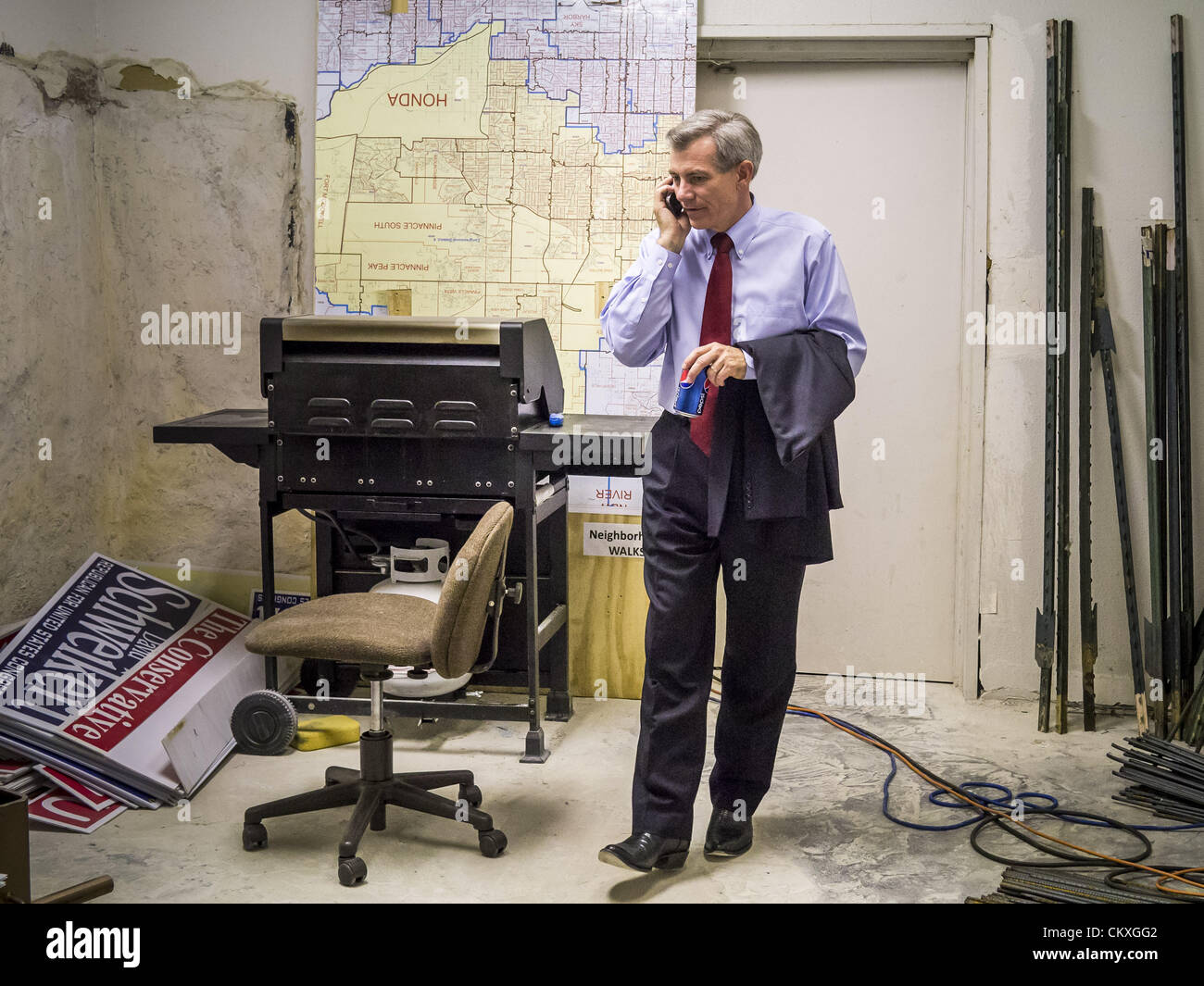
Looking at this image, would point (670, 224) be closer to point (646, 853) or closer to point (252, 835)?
point (646, 853)

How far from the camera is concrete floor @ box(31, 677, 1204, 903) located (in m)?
2.73

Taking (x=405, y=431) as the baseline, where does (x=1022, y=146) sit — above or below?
above

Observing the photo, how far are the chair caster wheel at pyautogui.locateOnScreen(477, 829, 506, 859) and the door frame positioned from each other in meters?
2.01

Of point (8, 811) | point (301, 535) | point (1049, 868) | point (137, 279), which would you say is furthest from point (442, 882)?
point (137, 279)

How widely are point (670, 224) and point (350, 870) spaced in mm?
1596

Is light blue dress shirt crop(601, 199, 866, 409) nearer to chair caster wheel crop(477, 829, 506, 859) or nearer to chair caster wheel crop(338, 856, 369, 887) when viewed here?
chair caster wheel crop(477, 829, 506, 859)

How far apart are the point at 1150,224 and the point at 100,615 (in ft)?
11.7

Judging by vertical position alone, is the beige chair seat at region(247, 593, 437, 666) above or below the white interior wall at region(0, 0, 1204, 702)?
below

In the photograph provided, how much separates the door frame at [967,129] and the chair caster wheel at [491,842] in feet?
6.61

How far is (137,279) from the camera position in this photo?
4.32 m

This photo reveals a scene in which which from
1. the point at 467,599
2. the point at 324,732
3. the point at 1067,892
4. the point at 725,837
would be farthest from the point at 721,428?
Answer: the point at 324,732

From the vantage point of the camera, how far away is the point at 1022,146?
13.1 feet

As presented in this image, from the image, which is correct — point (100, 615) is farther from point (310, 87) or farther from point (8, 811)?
point (310, 87)

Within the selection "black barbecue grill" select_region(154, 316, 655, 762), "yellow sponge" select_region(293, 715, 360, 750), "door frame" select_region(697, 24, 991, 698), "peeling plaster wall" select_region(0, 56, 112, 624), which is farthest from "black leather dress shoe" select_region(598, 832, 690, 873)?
"peeling plaster wall" select_region(0, 56, 112, 624)
